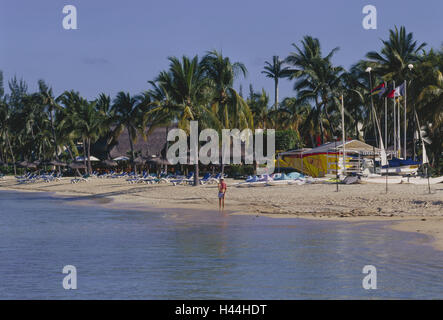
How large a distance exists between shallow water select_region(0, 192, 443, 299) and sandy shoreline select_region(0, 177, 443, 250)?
1664 mm

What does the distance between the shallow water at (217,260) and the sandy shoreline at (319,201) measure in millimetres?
1664

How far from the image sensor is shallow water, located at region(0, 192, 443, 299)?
10648mm

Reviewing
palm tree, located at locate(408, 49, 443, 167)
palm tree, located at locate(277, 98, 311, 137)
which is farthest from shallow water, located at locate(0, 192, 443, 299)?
palm tree, located at locate(277, 98, 311, 137)

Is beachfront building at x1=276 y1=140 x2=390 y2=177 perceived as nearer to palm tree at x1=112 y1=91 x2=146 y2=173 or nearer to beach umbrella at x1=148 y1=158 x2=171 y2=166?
beach umbrella at x1=148 y1=158 x2=171 y2=166

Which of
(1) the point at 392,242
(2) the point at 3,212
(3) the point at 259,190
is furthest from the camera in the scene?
(3) the point at 259,190

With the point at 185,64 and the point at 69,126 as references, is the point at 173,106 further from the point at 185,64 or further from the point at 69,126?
the point at 69,126

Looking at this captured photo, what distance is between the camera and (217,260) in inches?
530

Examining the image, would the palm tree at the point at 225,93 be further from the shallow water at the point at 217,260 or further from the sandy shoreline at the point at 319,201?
the shallow water at the point at 217,260

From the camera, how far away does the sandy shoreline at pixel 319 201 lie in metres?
20.3

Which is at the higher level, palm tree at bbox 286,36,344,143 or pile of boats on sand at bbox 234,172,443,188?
palm tree at bbox 286,36,344,143

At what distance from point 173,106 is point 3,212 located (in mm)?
12621

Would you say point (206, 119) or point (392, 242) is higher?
point (206, 119)
